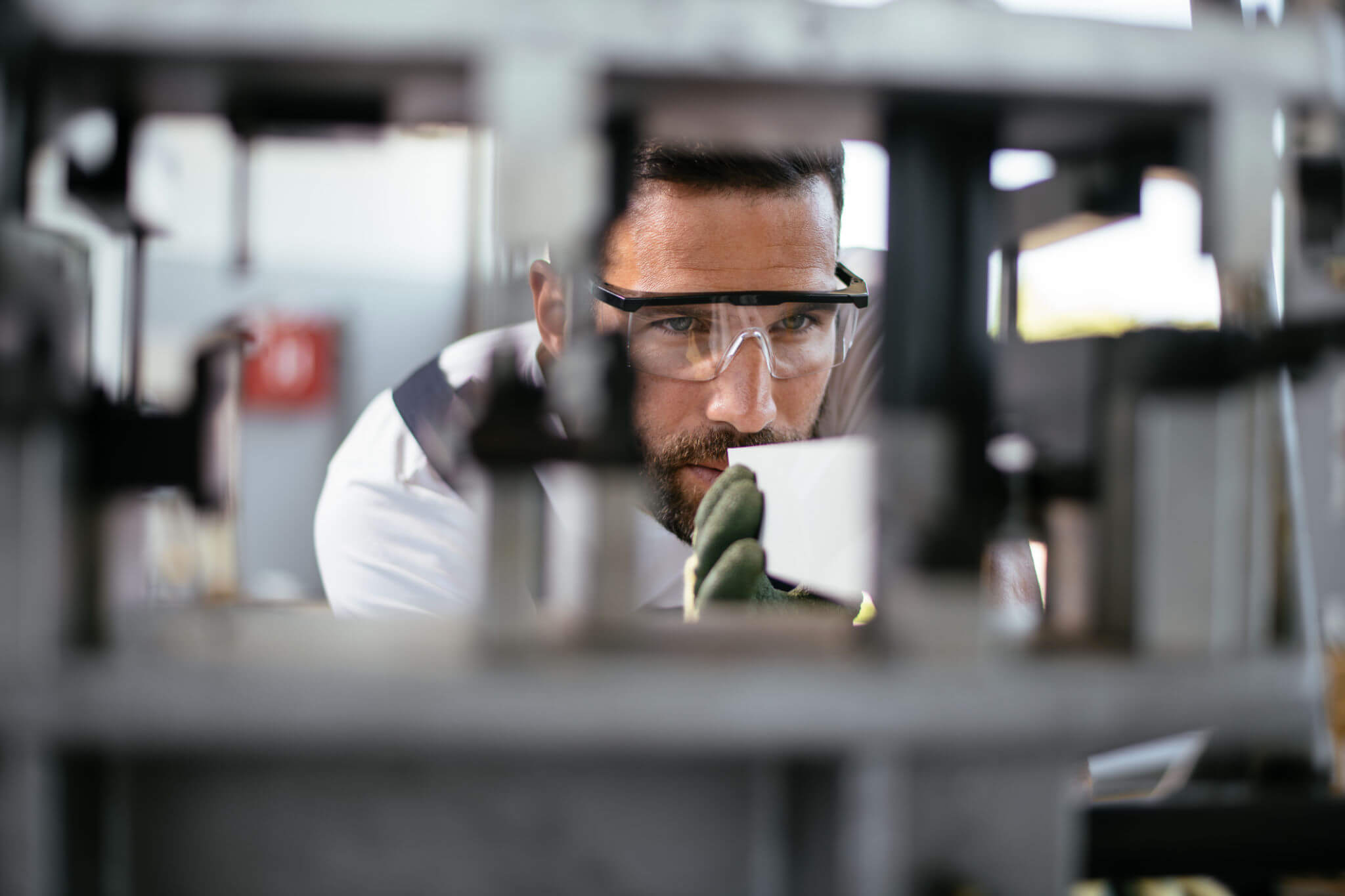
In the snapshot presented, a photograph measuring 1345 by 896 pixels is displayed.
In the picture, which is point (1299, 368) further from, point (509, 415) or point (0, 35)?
point (0, 35)

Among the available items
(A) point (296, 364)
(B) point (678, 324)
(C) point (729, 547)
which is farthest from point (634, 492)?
(A) point (296, 364)

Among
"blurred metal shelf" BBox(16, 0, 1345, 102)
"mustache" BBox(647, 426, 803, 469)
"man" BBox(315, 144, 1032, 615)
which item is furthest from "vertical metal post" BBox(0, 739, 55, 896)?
"mustache" BBox(647, 426, 803, 469)

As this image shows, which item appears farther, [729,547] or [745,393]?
[745,393]

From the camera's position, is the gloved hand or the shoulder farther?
the shoulder

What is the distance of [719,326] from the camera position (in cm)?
148

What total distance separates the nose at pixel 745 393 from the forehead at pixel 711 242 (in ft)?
0.44

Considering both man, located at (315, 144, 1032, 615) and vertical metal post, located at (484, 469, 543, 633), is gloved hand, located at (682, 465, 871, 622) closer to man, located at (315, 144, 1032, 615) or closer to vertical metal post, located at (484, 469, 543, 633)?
man, located at (315, 144, 1032, 615)

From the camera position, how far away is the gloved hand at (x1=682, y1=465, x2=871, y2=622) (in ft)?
3.00

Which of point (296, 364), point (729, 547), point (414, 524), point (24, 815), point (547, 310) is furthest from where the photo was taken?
point (296, 364)

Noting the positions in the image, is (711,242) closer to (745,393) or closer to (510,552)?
(745,393)

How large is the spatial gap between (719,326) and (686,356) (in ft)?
0.27

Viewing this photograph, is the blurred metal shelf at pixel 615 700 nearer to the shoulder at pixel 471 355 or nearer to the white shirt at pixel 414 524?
the shoulder at pixel 471 355

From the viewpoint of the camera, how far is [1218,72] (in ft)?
1.56

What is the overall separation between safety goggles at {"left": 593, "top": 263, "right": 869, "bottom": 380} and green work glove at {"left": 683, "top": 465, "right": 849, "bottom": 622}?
0.41m
